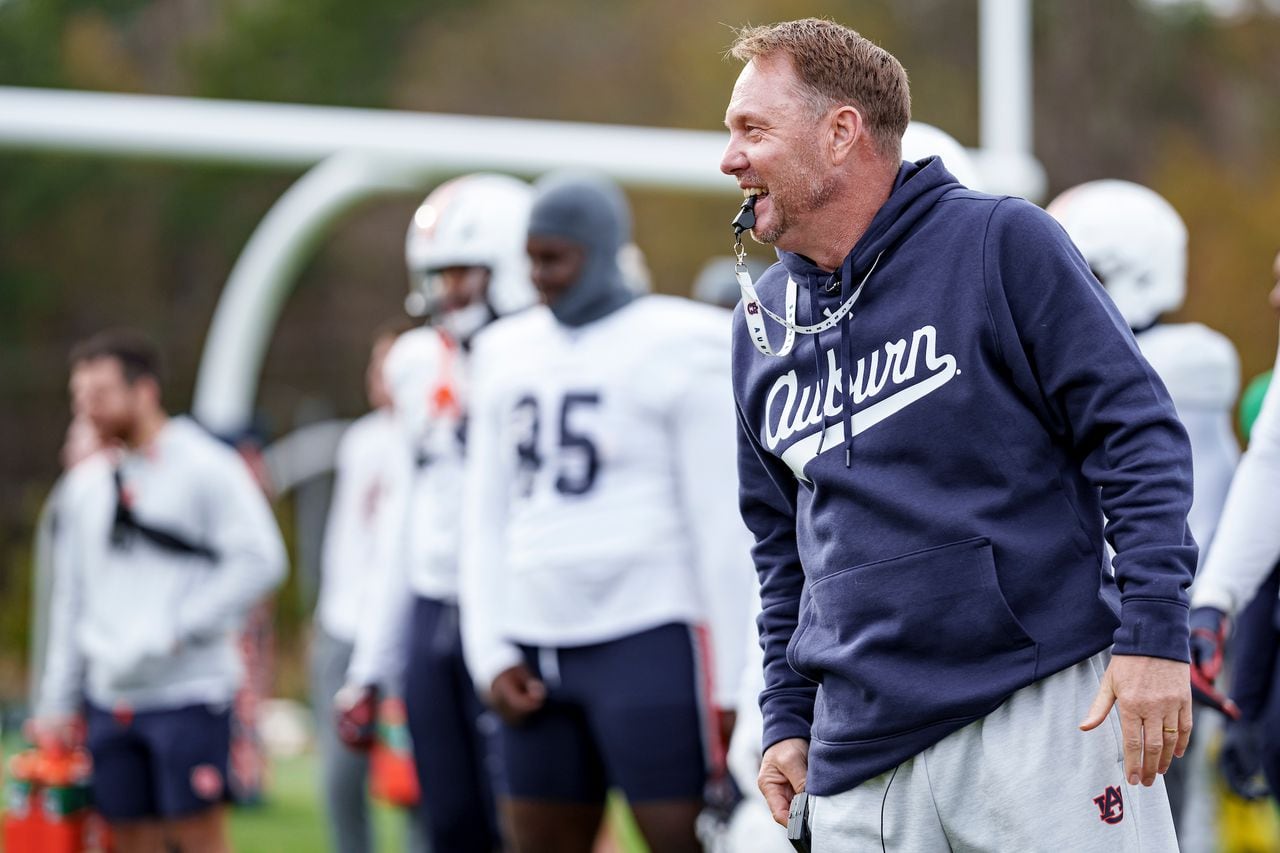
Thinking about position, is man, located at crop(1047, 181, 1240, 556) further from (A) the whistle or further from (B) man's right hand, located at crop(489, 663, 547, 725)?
(A) the whistle

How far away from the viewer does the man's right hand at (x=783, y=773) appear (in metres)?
3.11

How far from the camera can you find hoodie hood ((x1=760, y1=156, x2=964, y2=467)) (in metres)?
2.91

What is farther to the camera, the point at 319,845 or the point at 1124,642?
the point at 319,845

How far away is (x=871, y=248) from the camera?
292 cm

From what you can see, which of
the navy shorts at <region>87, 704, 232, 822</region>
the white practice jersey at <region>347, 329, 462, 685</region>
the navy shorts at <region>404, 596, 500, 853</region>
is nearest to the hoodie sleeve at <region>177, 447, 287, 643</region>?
the navy shorts at <region>87, 704, 232, 822</region>

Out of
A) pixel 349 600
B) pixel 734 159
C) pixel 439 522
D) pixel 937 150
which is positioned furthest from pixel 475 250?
pixel 734 159

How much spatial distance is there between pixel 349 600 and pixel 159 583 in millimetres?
1164

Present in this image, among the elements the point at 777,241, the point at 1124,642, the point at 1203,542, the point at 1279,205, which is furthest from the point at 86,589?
the point at 1279,205

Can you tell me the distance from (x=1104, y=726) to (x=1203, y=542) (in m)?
2.11

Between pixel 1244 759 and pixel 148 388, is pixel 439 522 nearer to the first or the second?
pixel 148 388

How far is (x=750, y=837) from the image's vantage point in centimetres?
423

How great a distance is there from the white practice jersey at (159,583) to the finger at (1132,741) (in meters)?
4.34

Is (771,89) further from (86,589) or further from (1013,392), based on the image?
(86,589)

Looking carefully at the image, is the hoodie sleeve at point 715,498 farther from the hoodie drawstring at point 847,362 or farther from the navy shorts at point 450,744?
the hoodie drawstring at point 847,362
